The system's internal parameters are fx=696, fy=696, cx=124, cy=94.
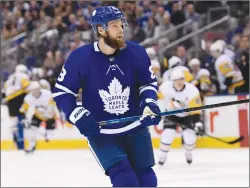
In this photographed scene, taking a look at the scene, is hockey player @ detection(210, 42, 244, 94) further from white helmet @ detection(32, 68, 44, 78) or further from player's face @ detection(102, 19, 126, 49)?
player's face @ detection(102, 19, 126, 49)

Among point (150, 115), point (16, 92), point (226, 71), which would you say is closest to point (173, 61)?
point (226, 71)

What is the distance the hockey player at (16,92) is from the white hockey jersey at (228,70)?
279 centimetres

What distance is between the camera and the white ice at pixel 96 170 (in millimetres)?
6484

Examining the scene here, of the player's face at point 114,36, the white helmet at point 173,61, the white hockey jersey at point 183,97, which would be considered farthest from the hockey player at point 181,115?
the player's face at point 114,36

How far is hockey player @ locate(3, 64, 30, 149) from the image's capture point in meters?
10.2

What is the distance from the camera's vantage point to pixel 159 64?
10.3 m

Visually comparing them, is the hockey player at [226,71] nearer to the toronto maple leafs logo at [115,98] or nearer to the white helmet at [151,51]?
the white helmet at [151,51]

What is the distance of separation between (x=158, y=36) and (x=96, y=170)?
3.75m

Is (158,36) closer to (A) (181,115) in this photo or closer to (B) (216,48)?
(B) (216,48)

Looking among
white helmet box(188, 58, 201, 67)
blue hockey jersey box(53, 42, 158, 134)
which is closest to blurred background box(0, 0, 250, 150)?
white helmet box(188, 58, 201, 67)

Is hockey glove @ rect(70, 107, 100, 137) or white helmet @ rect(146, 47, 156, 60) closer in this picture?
hockey glove @ rect(70, 107, 100, 137)

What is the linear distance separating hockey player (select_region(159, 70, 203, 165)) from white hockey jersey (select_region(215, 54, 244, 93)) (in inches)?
69.4

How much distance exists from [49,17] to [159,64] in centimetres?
306

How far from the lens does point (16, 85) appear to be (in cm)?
1024
